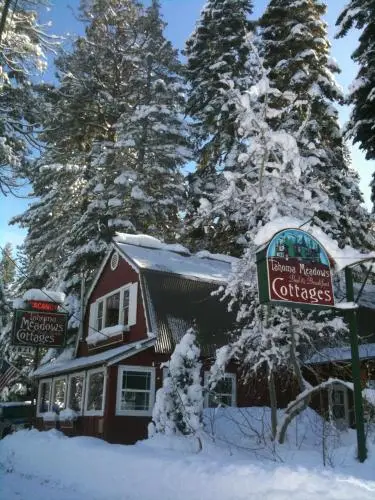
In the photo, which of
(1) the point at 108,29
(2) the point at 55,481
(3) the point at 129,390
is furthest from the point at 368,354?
(1) the point at 108,29

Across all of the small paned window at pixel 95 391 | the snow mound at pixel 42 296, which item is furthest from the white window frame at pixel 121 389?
the snow mound at pixel 42 296

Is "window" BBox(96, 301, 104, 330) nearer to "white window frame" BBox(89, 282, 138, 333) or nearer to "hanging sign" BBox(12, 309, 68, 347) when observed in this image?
"white window frame" BBox(89, 282, 138, 333)

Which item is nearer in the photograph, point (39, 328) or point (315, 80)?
point (39, 328)

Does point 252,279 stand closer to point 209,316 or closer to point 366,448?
point 366,448

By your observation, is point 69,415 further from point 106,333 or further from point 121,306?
point 121,306

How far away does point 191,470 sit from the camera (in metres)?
7.40

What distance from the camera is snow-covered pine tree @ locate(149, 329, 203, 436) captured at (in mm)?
9953

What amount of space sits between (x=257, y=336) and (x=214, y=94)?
756 inches

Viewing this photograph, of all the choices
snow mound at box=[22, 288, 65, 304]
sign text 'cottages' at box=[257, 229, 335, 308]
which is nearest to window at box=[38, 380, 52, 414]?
snow mound at box=[22, 288, 65, 304]

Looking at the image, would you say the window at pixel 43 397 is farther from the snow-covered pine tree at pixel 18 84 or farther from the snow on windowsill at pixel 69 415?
the snow-covered pine tree at pixel 18 84

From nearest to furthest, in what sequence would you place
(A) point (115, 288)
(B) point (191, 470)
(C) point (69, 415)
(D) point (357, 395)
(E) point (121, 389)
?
1. (B) point (191, 470)
2. (D) point (357, 395)
3. (E) point (121, 389)
4. (C) point (69, 415)
5. (A) point (115, 288)

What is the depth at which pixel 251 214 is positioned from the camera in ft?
38.9

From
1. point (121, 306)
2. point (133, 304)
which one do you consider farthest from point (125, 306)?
point (133, 304)

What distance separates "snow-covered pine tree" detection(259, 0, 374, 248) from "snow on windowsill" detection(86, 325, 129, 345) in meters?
9.75
